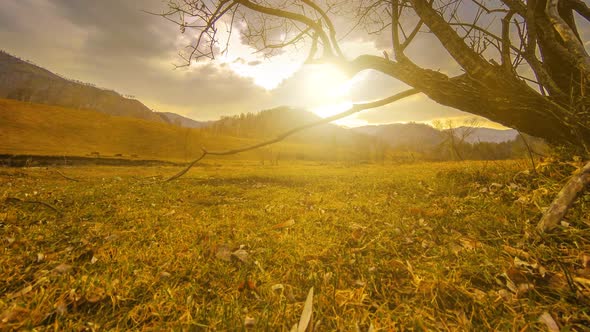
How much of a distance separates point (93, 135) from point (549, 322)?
248ft

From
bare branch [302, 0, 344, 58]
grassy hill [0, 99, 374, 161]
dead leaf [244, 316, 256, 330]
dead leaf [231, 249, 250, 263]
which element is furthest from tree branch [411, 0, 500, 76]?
grassy hill [0, 99, 374, 161]

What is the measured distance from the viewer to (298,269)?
6.98ft

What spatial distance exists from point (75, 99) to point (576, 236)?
249 m

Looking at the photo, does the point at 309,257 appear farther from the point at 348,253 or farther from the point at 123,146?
the point at 123,146

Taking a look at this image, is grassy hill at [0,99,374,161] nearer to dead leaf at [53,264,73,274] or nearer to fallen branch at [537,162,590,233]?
dead leaf at [53,264,73,274]

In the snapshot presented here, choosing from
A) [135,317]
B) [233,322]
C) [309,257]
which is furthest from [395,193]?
[135,317]

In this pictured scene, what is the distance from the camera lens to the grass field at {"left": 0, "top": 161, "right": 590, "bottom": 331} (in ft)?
4.77

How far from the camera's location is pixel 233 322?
1.41 m

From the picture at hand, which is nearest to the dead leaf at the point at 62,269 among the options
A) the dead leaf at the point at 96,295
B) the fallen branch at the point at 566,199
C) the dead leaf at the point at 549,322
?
the dead leaf at the point at 96,295

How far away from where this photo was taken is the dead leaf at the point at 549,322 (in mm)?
1295

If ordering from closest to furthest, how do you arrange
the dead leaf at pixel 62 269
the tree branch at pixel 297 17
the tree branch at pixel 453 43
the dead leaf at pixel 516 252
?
the dead leaf at pixel 62 269 < the dead leaf at pixel 516 252 < the tree branch at pixel 453 43 < the tree branch at pixel 297 17

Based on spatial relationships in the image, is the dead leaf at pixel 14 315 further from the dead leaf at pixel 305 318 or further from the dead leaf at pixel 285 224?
the dead leaf at pixel 285 224

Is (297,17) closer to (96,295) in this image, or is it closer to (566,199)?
(566,199)

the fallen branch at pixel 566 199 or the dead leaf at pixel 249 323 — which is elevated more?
the fallen branch at pixel 566 199
